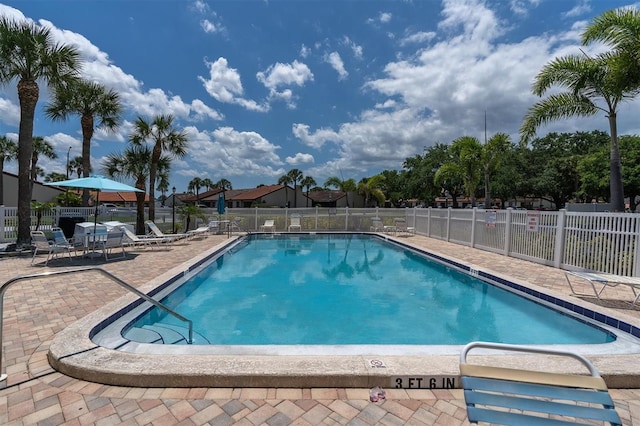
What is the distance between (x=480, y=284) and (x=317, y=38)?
1331 cm

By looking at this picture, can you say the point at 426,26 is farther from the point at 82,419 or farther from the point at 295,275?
the point at 82,419

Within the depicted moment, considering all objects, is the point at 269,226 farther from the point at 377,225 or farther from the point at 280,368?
the point at 280,368

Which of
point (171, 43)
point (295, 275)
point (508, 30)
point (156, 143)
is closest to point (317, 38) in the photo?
point (171, 43)

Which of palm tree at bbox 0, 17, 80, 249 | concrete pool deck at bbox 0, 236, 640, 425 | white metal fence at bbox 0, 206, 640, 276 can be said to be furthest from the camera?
palm tree at bbox 0, 17, 80, 249

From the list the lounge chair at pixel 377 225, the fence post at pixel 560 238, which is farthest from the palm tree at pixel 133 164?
the fence post at pixel 560 238

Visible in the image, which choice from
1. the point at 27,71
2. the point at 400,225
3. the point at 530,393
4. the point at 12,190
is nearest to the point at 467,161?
the point at 400,225

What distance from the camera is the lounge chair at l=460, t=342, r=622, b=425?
64.1 inches

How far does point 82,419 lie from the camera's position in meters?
2.29

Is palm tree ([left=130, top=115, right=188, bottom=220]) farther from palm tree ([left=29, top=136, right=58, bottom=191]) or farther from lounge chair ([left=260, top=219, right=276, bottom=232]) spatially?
palm tree ([left=29, top=136, right=58, bottom=191])

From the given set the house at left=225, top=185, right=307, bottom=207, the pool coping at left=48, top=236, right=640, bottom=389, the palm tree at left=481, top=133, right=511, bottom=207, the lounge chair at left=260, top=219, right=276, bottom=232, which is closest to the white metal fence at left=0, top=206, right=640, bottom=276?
the lounge chair at left=260, top=219, right=276, bottom=232

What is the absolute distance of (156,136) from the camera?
650 inches

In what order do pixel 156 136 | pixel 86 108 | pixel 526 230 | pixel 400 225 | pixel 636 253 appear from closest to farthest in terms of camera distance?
pixel 636 253
pixel 526 230
pixel 86 108
pixel 156 136
pixel 400 225

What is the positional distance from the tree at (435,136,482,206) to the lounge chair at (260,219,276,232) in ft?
39.5

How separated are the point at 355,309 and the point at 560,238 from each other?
5.93 meters
